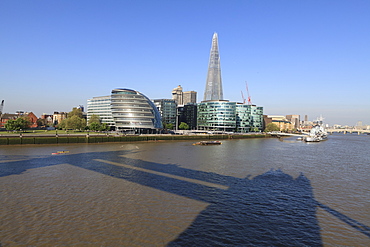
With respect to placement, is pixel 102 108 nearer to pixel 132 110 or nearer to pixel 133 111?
pixel 132 110

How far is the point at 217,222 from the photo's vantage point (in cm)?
1733

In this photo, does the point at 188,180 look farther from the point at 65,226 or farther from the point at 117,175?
the point at 65,226

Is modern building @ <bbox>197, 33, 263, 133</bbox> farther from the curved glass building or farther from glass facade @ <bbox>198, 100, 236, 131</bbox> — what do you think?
the curved glass building

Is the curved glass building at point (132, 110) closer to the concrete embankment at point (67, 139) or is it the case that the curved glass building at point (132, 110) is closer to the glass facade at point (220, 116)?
the concrete embankment at point (67, 139)

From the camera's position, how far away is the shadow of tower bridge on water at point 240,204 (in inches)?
597

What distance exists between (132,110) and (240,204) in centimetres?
10599

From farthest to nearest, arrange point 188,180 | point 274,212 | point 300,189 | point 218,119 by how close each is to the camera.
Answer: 1. point 218,119
2. point 188,180
3. point 300,189
4. point 274,212

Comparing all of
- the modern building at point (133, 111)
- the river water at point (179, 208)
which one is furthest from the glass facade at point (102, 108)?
the river water at point (179, 208)

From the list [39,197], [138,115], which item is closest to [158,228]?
[39,197]

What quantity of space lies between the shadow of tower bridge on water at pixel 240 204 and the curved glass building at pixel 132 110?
273ft

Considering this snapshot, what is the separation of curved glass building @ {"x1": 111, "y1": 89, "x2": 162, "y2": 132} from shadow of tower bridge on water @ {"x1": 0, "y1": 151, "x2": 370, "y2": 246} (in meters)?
83.4

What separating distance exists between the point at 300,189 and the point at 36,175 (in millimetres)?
31971

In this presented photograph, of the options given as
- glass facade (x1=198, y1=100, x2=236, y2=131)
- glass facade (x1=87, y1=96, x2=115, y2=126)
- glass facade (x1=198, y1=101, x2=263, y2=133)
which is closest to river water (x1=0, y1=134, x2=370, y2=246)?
glass facade (x1=87, y1=96, x2=115, y2=126)

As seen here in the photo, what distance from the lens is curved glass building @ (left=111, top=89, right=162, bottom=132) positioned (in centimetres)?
12125
